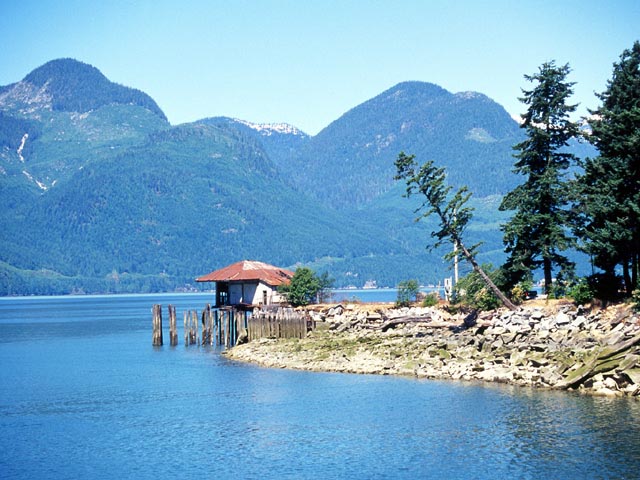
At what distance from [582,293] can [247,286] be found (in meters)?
29.9

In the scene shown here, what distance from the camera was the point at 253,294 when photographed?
228 feet

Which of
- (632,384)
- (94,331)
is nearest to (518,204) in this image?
(632,384)

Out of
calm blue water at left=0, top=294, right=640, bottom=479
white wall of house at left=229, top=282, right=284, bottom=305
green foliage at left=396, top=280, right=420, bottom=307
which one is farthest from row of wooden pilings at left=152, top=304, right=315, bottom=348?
calm blue water at left=0, top=294, right=640, bottom=479

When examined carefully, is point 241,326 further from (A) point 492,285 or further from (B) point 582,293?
(B) point 582,293

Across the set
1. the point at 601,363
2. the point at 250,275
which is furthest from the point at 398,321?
the point at 601,363

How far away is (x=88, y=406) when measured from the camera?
136ft

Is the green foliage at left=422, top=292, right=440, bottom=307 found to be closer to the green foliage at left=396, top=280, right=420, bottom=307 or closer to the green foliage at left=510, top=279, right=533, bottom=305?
the green foliage at left=396, top=280, right=420, bottom=307

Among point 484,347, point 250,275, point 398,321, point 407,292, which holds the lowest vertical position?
point 484,347

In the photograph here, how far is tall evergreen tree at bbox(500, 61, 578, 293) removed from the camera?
52719 mm

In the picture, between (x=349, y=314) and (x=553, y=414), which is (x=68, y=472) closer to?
(x=553, y=414)

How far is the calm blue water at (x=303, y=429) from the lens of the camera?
2828 centimetres

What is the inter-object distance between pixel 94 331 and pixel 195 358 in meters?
43.7

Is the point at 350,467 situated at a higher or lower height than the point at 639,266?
lower

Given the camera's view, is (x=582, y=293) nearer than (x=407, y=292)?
Yes
